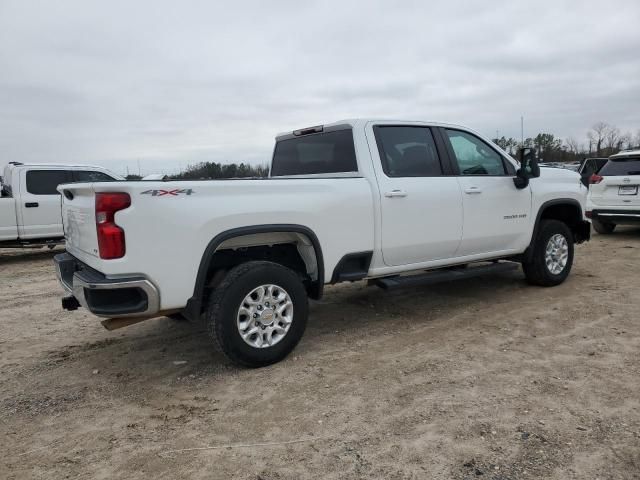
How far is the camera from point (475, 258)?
5543 mm

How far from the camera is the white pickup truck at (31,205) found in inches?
380

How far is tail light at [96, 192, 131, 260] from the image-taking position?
335cm

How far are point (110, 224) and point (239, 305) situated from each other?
3.49ft

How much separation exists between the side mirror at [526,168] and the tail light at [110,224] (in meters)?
4.14

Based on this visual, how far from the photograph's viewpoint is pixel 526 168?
567cm

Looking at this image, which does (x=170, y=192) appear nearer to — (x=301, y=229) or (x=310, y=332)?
(x=301, y=229)

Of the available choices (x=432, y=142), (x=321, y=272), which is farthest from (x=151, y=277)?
(x=432, y=142)

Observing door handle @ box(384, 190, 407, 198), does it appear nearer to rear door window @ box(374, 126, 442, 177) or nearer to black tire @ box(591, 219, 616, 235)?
rear door window @ box(374, 126, 442, 177)

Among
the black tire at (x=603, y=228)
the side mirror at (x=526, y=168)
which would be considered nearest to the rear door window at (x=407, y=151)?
the side mirror at (x=526, y=168)

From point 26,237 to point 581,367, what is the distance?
9.65 metres

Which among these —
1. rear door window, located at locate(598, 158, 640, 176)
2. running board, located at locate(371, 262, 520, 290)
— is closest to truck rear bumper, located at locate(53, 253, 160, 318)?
running board, located at locate(371, 262, 520, 290)

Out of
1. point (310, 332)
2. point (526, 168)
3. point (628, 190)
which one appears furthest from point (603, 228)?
point (310, 332)

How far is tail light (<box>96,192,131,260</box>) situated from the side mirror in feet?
13.6

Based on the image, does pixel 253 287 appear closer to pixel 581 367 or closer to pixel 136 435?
pixel 136 435
